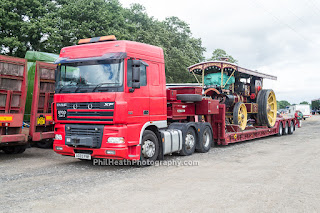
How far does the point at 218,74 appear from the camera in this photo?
14039 mm

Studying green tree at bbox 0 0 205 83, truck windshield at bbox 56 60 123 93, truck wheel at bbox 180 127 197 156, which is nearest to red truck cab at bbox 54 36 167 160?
truck windshield at bbox 56 60 123 93

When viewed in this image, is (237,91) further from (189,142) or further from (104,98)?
(104,98)

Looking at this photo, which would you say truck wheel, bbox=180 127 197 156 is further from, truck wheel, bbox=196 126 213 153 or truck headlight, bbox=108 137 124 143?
truck headlight, bbox=108 137 124 143

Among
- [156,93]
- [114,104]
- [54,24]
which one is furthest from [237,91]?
[54,24]

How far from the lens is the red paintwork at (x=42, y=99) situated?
32.7 ft

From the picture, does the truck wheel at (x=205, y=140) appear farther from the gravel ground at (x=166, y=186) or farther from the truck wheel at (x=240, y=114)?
the truck wheel at (x=240, y=114)

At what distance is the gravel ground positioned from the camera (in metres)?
5.09

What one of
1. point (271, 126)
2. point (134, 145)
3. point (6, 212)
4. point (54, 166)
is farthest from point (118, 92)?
point (271, 126)

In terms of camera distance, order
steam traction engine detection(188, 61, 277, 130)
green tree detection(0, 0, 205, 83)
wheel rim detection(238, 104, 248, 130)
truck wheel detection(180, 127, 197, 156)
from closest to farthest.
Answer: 1. truck wheel detection(180, 127, 197, 156)
2. steam traction engine detection(188, 61, 277, 130)
3. wheel rim detection(238, 104, 248, 130)
4. green tree detection(0, 0, 205, 83)

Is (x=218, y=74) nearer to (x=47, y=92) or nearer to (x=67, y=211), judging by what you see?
(x=47, y=92)

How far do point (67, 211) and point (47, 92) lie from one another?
6.37m

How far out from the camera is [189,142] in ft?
34.6

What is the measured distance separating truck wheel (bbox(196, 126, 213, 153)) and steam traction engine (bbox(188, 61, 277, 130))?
86.9 inches

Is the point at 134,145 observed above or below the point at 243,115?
below
